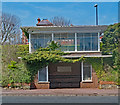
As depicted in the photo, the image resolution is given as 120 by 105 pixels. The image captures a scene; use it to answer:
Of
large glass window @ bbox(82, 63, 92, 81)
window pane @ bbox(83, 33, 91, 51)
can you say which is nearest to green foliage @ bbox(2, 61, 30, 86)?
large glass window @ bbox(82, 63, 92, 81)

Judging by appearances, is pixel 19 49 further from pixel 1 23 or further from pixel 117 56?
pixel 1 23

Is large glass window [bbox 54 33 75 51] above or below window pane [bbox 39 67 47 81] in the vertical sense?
above

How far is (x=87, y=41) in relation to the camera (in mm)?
14352

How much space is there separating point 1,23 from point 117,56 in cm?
2224

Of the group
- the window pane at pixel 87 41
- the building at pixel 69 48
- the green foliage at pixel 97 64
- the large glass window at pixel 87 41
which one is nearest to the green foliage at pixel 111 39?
the building at pixel 69 48

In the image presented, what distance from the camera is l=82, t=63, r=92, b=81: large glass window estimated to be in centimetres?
1403

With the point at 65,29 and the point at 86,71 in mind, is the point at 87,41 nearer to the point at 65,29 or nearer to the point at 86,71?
the point at 65,29

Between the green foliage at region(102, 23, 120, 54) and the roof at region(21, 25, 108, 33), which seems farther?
the roof at region(21, 25, 108, 33)

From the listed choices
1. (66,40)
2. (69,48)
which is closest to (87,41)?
(69,48)

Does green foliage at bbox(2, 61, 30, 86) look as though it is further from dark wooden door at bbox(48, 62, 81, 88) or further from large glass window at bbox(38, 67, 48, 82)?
dark wooden door at bbox(48, 62, 81, 88)

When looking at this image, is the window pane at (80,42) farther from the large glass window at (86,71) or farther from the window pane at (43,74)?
the window pane at (43,74)

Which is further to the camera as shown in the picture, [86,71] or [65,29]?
[65,29]

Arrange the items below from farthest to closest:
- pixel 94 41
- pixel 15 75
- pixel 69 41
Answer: pixel 69 41 < pixel 94 41 < pixel 15 75

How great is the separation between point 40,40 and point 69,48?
2600 millimetres
